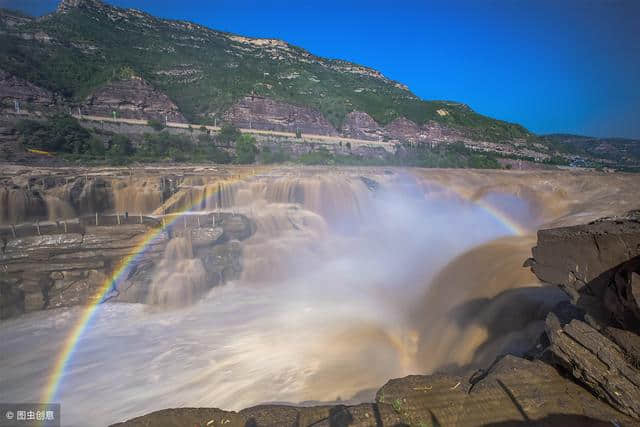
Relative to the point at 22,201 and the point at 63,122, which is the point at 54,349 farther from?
the point at 63,122

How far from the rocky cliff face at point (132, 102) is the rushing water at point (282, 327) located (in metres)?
36.4

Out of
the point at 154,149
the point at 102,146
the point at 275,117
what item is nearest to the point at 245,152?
the point at 154,149

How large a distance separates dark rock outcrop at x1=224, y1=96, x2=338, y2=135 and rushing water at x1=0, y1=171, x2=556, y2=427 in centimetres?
3980

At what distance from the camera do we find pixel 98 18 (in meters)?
64.6

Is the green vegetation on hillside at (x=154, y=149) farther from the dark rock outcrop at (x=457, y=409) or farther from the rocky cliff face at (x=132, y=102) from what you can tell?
the dark rock outcrop at (x=457, y=409)

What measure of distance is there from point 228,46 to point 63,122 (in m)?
69.6

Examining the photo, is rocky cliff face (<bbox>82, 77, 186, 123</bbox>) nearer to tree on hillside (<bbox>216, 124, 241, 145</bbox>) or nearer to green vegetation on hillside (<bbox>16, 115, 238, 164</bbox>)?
green vegetation on hillside (<bbox>16, 115, 238, 164</bbox>)

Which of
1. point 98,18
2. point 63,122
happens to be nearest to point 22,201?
point 63,122

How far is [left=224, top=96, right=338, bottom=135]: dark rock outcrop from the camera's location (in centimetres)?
5275

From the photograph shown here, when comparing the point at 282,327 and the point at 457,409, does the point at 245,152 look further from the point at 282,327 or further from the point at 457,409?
the point at 457,409

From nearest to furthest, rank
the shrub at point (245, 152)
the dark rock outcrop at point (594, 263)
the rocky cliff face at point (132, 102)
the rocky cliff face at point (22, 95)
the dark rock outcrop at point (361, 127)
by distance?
the dark rock outcrop at point (594, 263)
the shrub at point (245, 152)
the rocky cliff face at point (22, 95)
the rocky cliff face at point (132, 102)
the dark rock outcrop at point (361, 127)

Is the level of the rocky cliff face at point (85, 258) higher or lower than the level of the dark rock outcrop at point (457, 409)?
lower

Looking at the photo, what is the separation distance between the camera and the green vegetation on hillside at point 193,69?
1746 inches

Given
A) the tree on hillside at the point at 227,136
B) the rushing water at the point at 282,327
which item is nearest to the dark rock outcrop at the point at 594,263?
the rushing water at the point at 282,327
